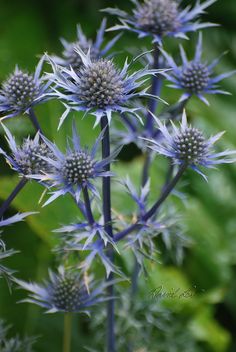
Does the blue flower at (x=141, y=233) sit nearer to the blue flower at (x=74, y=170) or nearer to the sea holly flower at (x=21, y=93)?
the blue flower at (x=74, y=170)

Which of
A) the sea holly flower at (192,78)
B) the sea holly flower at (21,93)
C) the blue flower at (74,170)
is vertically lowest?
the blue flower at (74,170)

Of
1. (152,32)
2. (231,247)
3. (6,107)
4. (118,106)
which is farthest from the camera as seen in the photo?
(231,247)

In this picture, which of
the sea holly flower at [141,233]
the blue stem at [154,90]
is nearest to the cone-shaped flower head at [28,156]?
the sea holly flower at [141,233]

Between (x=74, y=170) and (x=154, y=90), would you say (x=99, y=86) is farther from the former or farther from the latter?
(x=154, y=90)

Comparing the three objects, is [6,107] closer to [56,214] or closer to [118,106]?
[118,106]

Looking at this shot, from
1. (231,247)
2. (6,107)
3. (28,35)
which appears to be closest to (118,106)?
(6,107)

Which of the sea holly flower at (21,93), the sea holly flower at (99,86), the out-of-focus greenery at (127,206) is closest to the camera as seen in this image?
the sea holly flower at (99,86)

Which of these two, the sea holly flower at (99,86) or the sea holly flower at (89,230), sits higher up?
the sea holly flower at (99,86)

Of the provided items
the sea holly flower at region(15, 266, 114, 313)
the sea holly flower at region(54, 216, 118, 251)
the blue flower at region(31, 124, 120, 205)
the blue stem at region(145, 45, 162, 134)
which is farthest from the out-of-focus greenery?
the blue flower at region(31, 124, 120, 205)

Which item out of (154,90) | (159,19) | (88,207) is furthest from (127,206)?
(88,207)
